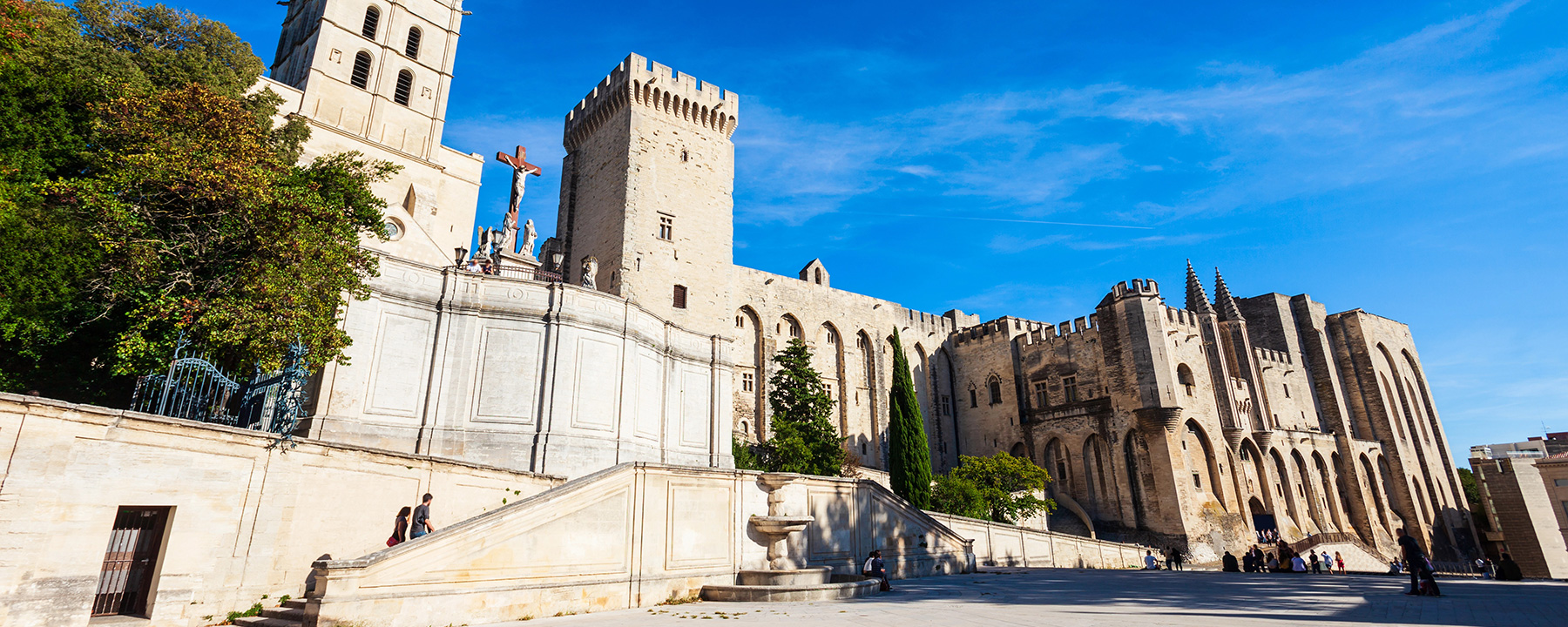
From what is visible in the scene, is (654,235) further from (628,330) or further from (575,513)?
(575,513)

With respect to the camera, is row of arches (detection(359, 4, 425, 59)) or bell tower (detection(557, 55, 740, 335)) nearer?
row of arches (detection(359, 4, 425, 59))

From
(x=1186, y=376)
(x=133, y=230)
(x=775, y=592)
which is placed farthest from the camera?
(x=1186, y=376)

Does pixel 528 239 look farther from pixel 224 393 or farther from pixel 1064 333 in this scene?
pixel 1064 333

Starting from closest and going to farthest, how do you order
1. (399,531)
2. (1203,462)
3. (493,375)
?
(399,531)
(493,375)
(1203,462)

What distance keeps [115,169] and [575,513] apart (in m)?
9.90

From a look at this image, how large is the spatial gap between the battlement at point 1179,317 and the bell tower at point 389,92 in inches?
1422

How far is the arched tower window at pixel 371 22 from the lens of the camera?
28688 millimetres

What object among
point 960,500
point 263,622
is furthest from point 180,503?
point 960,500

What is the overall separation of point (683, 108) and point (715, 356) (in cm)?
1793

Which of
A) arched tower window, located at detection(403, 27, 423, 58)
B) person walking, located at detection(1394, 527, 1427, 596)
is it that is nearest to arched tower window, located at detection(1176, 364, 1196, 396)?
person walking, located at detection(1394, 527, 1427, 596)

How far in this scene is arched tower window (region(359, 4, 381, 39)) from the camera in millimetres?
28688

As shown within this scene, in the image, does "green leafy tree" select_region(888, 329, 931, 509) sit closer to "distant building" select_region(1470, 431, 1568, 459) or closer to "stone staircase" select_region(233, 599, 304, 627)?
"stone staircase" select_region(233, 599, 304, 627)

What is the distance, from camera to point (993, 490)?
32.0m

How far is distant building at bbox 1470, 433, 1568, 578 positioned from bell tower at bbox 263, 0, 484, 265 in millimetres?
48767
